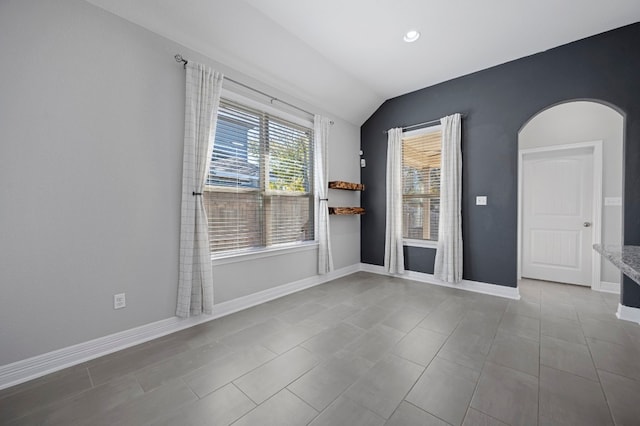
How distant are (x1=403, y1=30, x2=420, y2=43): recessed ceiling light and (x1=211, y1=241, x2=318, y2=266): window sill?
2804 mm

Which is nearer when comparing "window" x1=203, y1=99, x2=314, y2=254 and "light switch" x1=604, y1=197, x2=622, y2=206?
"window" x1=203, y1=99, x2=314, y2=254

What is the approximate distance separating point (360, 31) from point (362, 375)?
3257 mm

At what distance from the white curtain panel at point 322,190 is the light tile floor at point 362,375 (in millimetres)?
1127

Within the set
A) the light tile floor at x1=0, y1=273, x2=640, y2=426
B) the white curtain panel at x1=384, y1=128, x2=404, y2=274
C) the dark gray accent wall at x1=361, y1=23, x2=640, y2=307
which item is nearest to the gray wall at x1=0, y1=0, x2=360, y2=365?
the light tile floor at x1=0, y1=273, x2=640, y2=426

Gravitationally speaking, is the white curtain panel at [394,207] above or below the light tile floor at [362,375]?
above

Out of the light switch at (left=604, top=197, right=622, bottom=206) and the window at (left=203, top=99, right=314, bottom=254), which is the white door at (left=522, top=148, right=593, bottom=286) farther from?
the window at (left=203, top=99, right=314, bottom=254)

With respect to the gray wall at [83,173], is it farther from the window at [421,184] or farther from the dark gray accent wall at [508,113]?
the dark gray accent wall at [508,113]

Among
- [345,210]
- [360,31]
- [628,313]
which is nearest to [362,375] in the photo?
[345,210]

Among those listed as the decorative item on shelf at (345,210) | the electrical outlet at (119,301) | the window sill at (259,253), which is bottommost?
the electrical outlet at (119,301)

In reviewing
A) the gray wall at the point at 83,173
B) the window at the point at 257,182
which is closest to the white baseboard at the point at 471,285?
the window at the point at 257,182

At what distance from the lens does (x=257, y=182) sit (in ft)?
10.3

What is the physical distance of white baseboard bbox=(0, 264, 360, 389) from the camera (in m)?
1.67

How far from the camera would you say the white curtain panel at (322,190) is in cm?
380

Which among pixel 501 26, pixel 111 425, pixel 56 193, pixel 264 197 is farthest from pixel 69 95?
pixel 501 26
